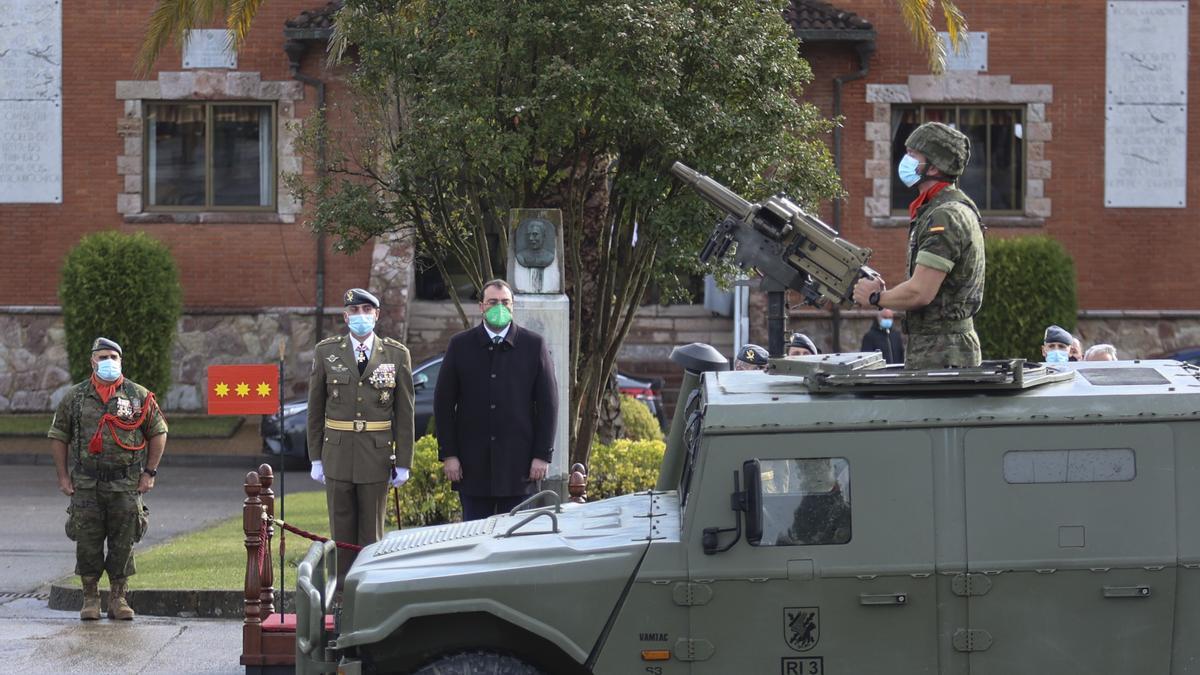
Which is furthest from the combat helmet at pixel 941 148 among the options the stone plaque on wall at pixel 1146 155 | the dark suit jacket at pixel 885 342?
the stone plaque on wall at pixel 1146 155

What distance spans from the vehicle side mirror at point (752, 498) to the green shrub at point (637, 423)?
10.0 meters

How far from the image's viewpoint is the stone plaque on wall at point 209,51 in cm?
2345

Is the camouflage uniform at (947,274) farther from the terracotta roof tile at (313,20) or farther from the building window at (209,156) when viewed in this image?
the building window at (209,156)

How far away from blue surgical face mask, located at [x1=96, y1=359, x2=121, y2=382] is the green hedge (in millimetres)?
2151

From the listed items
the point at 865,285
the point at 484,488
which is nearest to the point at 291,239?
the point at 484,488

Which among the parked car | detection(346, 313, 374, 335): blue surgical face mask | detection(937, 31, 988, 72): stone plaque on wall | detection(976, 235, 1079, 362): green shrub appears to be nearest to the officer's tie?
detection(346, 313, 374, 335): blue surgical face mask

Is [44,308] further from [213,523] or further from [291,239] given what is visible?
[213,523]

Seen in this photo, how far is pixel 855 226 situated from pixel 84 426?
1525 cm

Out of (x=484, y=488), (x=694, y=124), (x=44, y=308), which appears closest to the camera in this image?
(x=484, y=488)

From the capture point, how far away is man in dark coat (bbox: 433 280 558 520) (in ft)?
31.2

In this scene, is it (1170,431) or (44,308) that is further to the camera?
(44,308)

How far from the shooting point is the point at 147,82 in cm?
2366

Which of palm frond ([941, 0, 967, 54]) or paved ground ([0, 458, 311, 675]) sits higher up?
palm frond ([941, 0, 967, 54])

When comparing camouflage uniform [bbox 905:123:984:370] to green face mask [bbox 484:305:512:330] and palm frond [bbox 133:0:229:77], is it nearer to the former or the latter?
green face mask [bbox 484:305:512:330]
